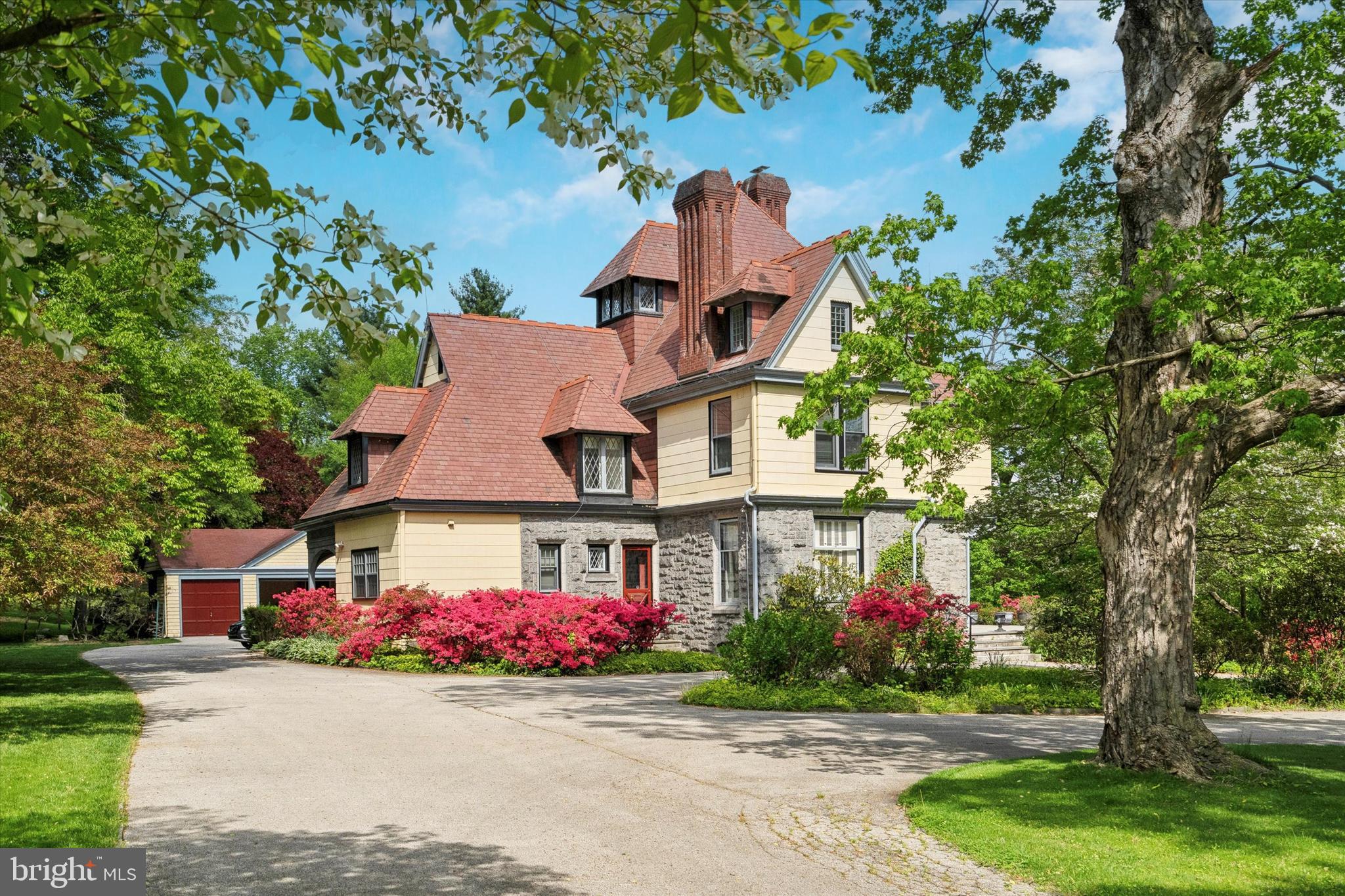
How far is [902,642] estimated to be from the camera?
17375 mm

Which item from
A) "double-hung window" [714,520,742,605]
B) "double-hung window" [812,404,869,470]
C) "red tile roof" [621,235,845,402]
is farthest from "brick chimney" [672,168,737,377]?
"double-hung window" [714,520,742,605]

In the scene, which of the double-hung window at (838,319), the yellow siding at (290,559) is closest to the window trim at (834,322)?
the double-hung window at (838,319)

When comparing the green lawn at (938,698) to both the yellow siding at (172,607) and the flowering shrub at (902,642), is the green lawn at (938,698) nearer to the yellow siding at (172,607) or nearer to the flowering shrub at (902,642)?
the flowering shrub at (902,642)

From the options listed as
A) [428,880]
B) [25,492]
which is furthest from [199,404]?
[428,880]

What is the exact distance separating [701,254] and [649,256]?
3834mm

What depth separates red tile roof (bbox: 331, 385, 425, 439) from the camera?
27.8 metres

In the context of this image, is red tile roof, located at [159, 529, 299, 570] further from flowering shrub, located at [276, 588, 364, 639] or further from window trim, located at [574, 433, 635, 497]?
window trim, located at [574, 433, 635, 497]

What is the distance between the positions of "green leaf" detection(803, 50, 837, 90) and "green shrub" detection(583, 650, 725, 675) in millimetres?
18681

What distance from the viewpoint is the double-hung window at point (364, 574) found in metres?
27.0

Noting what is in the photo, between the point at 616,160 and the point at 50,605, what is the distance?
1401 centimetres

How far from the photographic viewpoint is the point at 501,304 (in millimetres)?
60844

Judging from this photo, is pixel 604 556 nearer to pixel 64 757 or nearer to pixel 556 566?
pixel 556 566

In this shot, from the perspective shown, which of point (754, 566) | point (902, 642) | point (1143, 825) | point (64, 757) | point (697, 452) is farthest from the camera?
point (697, 452)

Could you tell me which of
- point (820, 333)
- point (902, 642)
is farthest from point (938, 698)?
point (820, 333)
